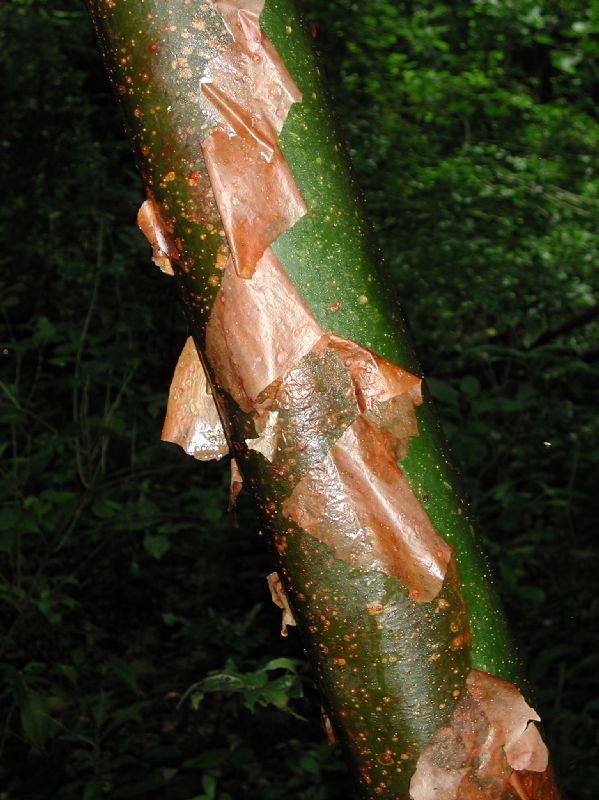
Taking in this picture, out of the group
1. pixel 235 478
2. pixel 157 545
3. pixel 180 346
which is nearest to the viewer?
pixel 235 478

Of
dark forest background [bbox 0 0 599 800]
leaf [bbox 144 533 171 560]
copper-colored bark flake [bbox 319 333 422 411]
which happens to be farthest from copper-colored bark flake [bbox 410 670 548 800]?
leaf [bbox 144 533 171 560]

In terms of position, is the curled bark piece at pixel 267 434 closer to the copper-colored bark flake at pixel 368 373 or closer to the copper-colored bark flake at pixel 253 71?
the copper-colored bark flake at pixel 368 373

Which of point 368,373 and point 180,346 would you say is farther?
point 180,346

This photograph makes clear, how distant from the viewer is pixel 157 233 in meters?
0.58

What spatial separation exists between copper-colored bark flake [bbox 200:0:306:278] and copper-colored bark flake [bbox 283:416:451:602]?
0.47ft

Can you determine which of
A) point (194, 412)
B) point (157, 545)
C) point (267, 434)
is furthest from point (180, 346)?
point (267, 434)

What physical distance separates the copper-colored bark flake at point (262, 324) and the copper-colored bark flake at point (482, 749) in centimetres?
28

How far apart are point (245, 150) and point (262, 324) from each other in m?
0.11

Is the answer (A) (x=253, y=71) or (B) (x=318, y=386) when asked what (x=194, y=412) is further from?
(A) (x=253, y=71)

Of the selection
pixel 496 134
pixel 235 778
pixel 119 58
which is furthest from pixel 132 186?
pixel 119 58

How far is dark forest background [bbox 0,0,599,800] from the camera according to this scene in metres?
2.54

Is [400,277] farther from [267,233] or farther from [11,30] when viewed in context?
[267,233]

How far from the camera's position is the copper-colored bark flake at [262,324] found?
1.79 feet

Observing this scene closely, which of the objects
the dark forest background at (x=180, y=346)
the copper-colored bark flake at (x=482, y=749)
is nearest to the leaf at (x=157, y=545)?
the dark forest background at (x=180, y=346)
